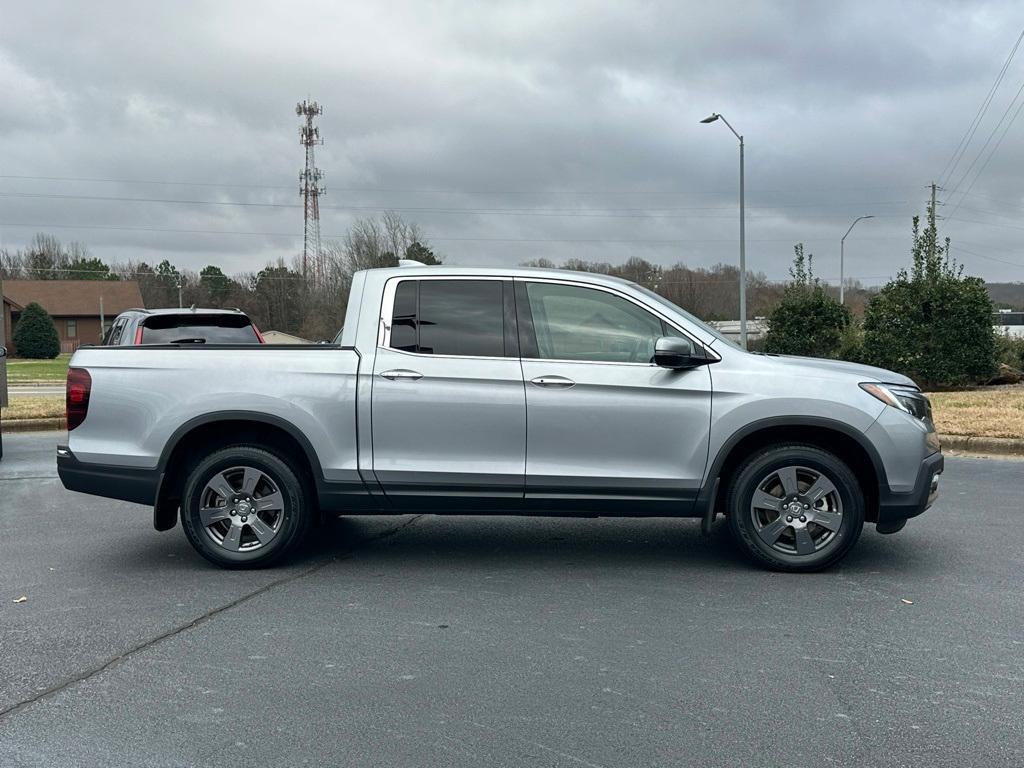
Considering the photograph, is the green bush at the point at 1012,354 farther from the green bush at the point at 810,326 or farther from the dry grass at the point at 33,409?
the dry grass at the point at 33,409

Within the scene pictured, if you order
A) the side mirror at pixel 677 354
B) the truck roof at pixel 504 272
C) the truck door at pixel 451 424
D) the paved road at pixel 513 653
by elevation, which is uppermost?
the truck roof at pixel 504 272

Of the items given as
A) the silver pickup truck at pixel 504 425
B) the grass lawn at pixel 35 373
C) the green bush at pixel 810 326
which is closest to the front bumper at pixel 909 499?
the silver pickup truck at pixel 504 425

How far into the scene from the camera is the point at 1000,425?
12.7 metres

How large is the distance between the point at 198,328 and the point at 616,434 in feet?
25.1

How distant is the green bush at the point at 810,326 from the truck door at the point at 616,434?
18.4 meters

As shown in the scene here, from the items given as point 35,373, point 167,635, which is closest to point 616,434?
point 167,635

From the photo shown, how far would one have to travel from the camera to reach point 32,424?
1509cm

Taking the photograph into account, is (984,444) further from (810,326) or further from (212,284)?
(212,284)

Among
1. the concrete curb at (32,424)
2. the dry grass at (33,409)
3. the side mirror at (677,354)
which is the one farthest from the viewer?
the dry grass at (33,409)

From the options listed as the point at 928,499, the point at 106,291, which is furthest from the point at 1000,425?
the point at 106,291

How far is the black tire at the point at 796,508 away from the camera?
580cm

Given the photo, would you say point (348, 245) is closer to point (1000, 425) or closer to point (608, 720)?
point (1000, 425)

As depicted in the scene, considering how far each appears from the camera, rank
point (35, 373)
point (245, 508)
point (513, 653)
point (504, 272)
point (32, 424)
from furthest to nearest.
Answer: point (35, 373), point (32, 424), point (504, 272), point (245, 508), point (513, 653)

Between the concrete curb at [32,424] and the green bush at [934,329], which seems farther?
the green bush at [934,329]
